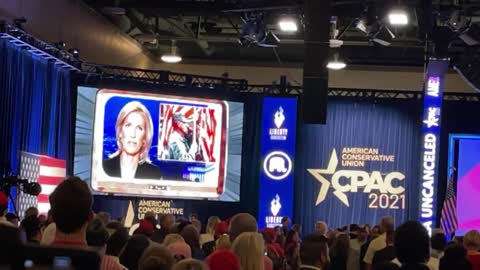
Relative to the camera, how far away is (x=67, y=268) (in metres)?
0.57

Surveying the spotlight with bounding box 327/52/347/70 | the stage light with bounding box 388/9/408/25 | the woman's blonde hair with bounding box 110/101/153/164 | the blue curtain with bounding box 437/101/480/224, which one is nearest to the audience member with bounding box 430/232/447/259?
the stage light with bounding box 388/9/408/25

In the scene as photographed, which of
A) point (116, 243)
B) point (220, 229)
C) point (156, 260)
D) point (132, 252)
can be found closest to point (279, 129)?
point (220, 229)

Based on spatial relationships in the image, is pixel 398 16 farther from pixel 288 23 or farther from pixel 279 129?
pixel 279 129

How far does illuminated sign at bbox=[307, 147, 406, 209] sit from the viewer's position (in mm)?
15766

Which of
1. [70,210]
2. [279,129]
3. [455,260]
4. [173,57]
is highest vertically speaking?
[173,57]

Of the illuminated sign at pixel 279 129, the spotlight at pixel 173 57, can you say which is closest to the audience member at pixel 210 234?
the illuminated sign at pixel 279 129

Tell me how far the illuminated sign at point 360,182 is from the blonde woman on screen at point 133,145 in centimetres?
333

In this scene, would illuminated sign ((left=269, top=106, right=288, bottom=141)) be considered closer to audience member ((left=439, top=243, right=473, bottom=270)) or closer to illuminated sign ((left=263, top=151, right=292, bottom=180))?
illuminated sign ((left=263, top=151, right=292, bottom=180))

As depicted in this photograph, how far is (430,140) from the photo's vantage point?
14.4 meters

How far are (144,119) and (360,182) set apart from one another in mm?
4402

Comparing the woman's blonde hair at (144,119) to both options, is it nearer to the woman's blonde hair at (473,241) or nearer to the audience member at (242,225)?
the woman's blonde hair at (473,241)

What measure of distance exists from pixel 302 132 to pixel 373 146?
141 centimetres

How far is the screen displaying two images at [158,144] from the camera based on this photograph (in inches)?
555

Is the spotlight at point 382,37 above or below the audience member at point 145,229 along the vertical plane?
above
